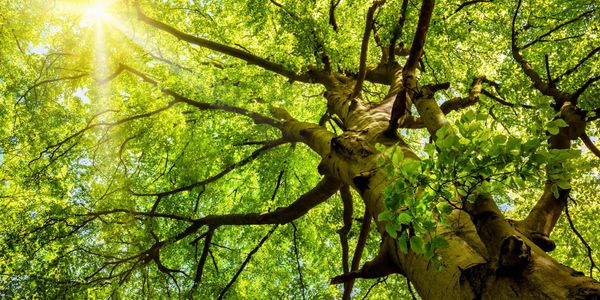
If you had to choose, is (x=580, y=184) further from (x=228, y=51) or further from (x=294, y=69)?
(x=228, y=51)

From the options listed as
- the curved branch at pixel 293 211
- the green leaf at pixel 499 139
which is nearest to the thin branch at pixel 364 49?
the curved branch at pixel 293 211

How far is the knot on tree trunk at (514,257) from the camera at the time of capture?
1.67m

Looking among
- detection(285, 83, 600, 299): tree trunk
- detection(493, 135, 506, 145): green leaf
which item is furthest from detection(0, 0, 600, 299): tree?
detection(493, 135, 506, 145): green leaf

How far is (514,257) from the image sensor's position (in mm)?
1671

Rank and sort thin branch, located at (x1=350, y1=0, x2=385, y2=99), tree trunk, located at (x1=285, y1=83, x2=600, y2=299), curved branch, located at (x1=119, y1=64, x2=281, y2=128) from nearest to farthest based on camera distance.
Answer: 1. tree trunk, located at (x1=285, y1=83, x2=600, y2=299)
2. thin branch, located at (x1=350, y1=0, x2=385, y2=99)
3. curved branch, located at (x1=119, y1=64, x2=281, y2=128)

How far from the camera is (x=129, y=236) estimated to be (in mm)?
7262

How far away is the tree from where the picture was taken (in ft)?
12.2

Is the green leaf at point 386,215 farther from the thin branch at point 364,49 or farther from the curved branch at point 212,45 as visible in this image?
the curved branch at point 212,45

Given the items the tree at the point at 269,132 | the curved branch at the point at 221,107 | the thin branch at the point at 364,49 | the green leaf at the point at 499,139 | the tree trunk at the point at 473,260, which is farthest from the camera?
the curved branch at the point at 221,107

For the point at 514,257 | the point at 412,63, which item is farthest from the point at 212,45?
the point at 514,257

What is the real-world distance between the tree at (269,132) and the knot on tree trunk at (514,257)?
0.60ft

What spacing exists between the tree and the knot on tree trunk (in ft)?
0.60

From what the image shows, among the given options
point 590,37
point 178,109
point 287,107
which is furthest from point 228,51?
point 590,37

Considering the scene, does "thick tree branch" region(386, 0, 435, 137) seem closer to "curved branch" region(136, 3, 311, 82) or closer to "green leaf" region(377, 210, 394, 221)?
"green leaf" region(377, 210, 394, 221)
